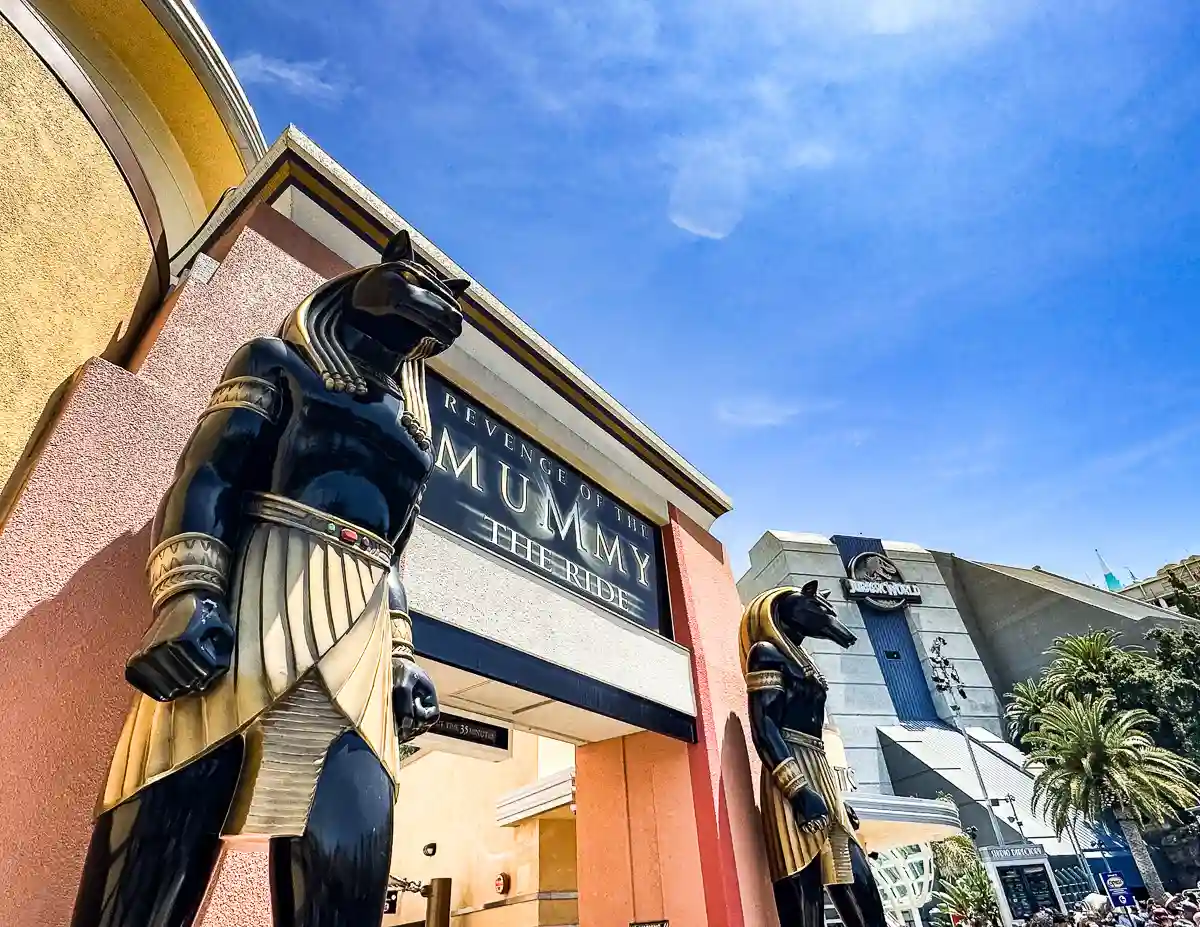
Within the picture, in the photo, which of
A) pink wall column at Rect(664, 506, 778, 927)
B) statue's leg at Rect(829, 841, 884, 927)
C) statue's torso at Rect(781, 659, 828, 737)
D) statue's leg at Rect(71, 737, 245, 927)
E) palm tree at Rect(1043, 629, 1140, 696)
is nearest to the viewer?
statue's leg at Rect(71, 737, 245, 927)

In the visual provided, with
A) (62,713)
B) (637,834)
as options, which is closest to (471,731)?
(637,834)

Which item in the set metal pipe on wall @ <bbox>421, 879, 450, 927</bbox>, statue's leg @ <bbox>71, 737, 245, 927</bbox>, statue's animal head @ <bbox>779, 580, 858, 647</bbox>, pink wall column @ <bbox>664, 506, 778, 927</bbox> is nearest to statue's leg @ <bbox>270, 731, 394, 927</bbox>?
statue's leg @ <bbox>71, 737, 245, 927</bbox>

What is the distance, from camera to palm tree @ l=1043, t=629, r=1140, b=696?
101 feet

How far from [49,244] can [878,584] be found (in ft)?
140

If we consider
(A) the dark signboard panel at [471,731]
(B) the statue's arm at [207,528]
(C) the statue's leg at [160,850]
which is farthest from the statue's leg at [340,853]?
(A) the dark signboard panel at [471,731]

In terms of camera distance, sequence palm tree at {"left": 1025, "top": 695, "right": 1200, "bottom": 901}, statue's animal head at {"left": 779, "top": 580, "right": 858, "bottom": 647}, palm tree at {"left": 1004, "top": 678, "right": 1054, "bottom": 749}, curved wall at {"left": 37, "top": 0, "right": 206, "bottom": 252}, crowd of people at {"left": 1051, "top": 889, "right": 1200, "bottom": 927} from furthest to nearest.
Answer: palm tree at {"left": 1004, "top": 678, "right": 1054, "bottom": 749} → palm tree at {"left": 1025, "top": 695, "right": 1200, "bottom": 901} → crowd of people at {"left": 1051, "top": 889, "right": 1200, "bottom": 927} → statue's animal head at {"left": 779, "top": 580, "right": 858, "bottom": 647} → curved wall at {"left": 37, "top": 0, "right": 206, "bottom": 252}

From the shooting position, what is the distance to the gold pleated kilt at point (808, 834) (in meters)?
4.32

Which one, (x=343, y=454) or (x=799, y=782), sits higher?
(x=343, y=454)

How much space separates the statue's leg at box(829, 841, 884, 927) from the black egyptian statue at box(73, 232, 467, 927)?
11.4 feet

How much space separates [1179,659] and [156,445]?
37640 mm

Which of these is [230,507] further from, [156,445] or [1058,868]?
[1058,868]

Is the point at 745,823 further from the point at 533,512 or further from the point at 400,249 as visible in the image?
the point at 400,249

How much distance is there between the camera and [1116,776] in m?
23.6

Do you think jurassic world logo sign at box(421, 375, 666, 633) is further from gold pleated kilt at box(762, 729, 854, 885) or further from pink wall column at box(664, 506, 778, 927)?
gold pleated kilt at box(762, 729, 854, 885)
